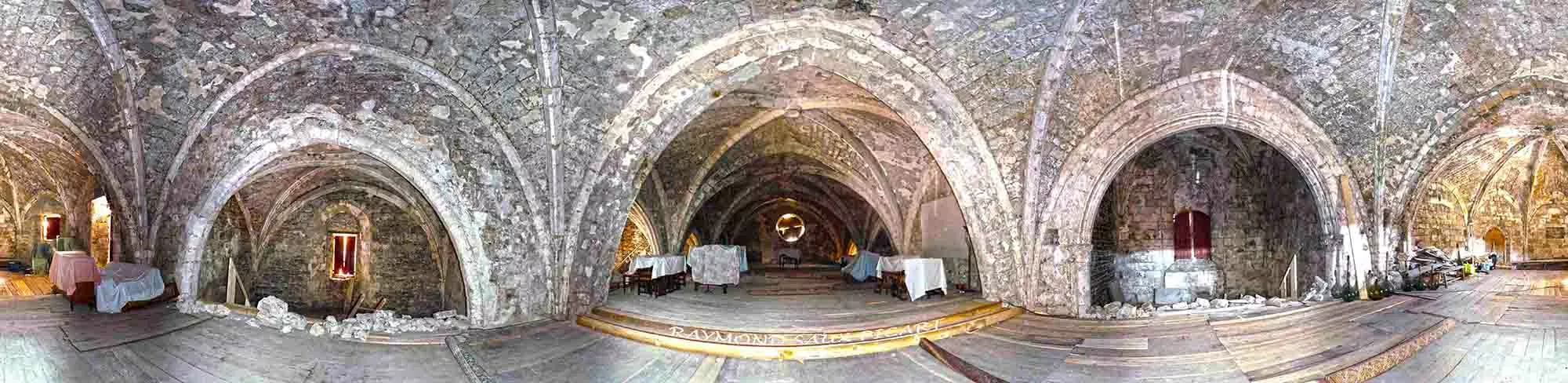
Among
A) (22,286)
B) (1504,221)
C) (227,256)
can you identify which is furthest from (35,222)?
(1504,221)

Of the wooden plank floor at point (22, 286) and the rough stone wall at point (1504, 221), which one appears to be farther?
the rough stone wall at point (1504, 221)

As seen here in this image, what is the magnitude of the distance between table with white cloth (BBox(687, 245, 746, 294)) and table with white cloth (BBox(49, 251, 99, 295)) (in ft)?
23.3

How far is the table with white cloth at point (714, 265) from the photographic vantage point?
11398 mm

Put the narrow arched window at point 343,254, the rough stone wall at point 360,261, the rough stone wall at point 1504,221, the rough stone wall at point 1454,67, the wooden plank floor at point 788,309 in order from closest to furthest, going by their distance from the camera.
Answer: the rough stone wall at point 1454,67 < the wooden plank floor at point 788,309 < the rough stone wall at point 360,261 < the narrow arched window at point 343,254 < the rough stone wall at point 1504,221

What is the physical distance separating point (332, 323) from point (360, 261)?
9.13 metres

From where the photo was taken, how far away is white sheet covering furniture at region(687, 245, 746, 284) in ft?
37.4

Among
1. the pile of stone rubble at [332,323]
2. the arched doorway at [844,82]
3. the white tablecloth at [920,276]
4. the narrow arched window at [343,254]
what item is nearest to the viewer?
the pile of stone rubble at [332,323]

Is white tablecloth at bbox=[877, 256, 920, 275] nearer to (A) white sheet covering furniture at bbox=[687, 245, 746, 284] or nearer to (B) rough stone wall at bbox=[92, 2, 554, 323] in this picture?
(A) white sheet covering furniture at bbox=[687, 245, 746, 284]

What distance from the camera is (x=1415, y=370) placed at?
206 inches

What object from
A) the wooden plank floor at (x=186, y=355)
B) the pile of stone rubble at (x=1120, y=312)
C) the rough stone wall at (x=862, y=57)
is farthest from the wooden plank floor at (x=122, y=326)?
the pile of stone rubble at (x=1120, y=312)

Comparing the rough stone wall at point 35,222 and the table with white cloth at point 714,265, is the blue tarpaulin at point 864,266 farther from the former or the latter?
the rough stone wall at point 35,222

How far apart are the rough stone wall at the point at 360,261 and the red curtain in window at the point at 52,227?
8710mm

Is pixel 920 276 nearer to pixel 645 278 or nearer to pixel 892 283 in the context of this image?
pixel 892 283

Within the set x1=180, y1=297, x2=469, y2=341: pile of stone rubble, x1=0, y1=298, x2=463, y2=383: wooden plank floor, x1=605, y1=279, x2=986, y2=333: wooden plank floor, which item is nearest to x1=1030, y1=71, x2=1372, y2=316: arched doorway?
x1=605, y1=279, x2=986, y2=333: wooden plank floor
